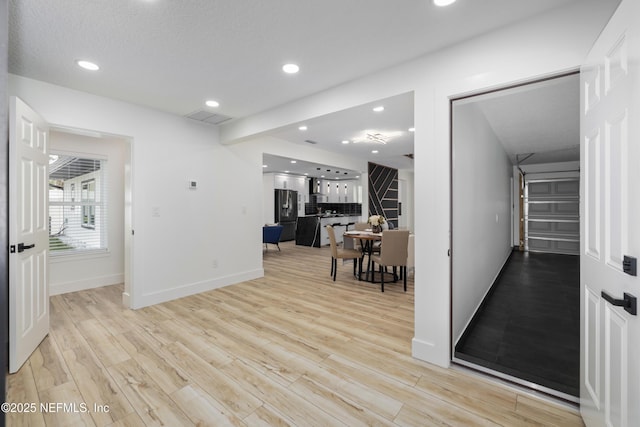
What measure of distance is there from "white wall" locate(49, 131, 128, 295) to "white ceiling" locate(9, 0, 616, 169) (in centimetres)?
189

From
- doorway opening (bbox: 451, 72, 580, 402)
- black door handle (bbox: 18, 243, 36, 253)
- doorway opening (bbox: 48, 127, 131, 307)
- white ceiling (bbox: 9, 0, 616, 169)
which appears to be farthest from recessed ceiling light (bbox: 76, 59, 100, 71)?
doorway opening (bbox: 451, 72, 580, 402)

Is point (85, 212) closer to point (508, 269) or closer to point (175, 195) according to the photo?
point (175, 195)

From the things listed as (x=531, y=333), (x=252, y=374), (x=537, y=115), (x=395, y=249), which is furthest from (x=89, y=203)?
(x=537, y=115)

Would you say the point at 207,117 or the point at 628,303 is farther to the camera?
the point at 207,117

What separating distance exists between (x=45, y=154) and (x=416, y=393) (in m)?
3.81

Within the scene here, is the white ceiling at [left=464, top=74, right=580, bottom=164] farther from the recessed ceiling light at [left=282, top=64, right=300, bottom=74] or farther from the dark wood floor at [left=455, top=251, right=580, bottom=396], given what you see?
the dark wood floor at [left=455, top=251, right=580, bottom=396]

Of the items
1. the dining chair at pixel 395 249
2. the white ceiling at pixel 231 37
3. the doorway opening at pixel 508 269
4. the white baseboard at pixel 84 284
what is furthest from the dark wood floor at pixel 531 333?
the white baseboard at pixel 84 284

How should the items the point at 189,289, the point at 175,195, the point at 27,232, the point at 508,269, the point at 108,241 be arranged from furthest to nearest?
the point at 508,269
the point at 108,241
the point at 189,289
the point at 175,195
the point at 27,232

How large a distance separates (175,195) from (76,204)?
1.98 metres

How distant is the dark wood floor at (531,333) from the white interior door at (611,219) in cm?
57

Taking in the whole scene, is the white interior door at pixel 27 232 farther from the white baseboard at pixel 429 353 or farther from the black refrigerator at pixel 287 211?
the black refrigerator at pixel 287 211

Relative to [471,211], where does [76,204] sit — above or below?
above

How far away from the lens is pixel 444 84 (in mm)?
2246

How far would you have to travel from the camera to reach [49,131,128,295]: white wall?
4.34m
